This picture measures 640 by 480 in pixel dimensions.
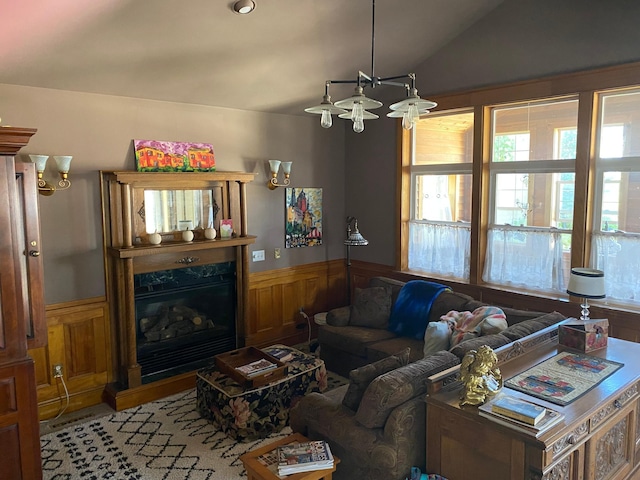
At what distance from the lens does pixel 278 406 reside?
3732 millimetres

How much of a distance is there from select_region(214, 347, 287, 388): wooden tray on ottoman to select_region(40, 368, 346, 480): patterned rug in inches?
17.3

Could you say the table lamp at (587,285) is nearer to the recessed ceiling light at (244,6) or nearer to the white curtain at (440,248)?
the white curtain at (440,248)

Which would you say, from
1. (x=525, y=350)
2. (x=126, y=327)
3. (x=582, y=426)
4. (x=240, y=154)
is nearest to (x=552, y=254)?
(x=525, y=350)

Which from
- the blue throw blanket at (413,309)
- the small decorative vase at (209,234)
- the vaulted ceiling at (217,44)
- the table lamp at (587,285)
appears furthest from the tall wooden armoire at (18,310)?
the table lamp at (587,285)

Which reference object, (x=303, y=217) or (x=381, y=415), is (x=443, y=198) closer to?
(x=303, y=217)

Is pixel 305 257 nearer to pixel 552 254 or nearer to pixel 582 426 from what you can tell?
pixel 552 254

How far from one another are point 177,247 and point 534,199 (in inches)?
132

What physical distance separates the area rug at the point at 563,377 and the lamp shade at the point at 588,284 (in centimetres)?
64

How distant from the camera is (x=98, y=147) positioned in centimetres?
409

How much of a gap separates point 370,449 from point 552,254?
2790 mm

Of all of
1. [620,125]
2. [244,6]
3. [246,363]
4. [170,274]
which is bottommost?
[246,363]

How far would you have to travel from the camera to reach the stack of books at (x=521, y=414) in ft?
6.82


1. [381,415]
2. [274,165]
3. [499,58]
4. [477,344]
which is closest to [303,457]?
[381,415]

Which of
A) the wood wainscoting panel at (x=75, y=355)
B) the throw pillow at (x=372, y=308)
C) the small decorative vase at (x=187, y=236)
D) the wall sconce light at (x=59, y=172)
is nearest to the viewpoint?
the wall sconce light at (x=59, y=172)
